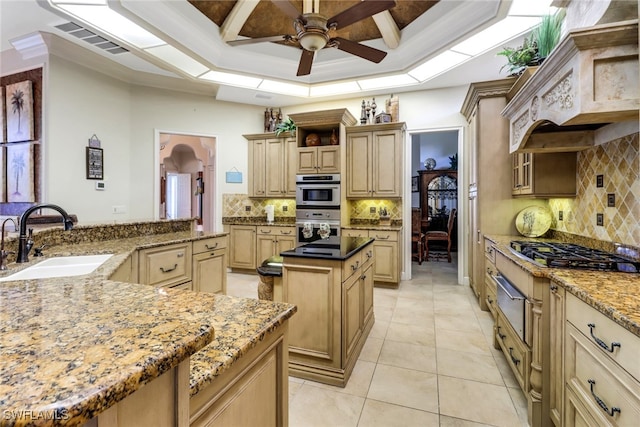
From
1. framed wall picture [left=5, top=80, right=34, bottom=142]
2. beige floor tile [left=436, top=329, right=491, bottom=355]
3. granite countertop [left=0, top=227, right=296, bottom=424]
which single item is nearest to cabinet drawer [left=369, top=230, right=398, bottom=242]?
beige floor tile [left=436, top=329, right=491, bottom=355]

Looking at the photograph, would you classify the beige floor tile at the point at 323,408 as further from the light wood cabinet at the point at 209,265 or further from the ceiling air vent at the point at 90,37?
the ceiling air vent at the point at 90,37

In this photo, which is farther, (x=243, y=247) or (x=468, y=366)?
(x=243, y=247)

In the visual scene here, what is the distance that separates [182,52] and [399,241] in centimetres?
379

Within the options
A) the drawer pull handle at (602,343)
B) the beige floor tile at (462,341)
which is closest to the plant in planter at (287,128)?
the beige floor tile at (462,341)

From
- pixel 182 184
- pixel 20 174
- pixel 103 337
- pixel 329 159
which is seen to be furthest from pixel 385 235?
pixel 182 184

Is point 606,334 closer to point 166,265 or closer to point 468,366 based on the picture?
point 468,366

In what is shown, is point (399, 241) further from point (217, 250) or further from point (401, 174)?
point (217, 250)

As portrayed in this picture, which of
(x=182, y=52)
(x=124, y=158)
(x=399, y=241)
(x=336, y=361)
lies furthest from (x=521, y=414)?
(x=124, y=158)

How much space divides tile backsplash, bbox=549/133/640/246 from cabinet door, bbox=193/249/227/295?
3306 millimetres

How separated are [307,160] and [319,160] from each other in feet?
0.66

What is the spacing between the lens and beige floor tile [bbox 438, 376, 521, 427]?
176 centimetres

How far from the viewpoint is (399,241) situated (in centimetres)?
440

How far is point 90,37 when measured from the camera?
11.2ft

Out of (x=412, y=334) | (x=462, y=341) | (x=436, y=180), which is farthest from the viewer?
(x=436, y=180)
